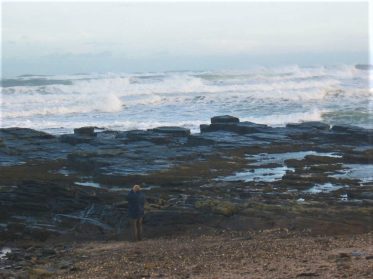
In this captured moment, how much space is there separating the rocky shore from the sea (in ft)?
28.5

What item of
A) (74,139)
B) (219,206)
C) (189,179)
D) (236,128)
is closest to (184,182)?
(189,179)

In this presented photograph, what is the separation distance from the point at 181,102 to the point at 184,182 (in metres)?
39.3

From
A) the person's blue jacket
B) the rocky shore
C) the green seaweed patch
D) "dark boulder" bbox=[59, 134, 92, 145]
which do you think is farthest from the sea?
the person's blue jacket

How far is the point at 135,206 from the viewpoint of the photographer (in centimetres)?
1452

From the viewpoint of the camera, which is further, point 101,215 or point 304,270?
point 101,215

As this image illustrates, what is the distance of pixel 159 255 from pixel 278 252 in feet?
7.50

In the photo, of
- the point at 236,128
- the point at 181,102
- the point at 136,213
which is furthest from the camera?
the point at 181,102

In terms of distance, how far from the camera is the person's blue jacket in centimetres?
1442

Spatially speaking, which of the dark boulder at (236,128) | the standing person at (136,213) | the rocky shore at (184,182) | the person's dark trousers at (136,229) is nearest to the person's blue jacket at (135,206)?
the standing person at (136,213)

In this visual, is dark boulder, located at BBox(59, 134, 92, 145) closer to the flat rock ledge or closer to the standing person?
the flat rock ledge

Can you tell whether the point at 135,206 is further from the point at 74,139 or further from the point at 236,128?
the point at 236,128

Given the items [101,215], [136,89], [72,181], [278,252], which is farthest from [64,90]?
[278,252]

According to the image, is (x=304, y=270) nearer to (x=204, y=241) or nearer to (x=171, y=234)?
(x=204, y=241)

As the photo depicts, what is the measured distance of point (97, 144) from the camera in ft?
87.6
